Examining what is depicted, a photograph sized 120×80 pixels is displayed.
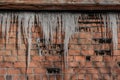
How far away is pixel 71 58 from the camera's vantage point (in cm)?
527

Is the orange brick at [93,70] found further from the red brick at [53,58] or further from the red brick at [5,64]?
the red brick at [5,64]

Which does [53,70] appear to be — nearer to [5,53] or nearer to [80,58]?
[80,58]

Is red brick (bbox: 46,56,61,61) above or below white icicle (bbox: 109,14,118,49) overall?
below

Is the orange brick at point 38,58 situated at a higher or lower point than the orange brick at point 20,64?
higher

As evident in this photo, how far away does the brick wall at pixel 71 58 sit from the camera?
5199 mm

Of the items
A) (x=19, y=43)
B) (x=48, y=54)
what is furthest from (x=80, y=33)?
(x=19, y=43)

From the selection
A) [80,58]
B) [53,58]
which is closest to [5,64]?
[53,58]

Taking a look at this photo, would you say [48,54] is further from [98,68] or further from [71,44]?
[98,68]

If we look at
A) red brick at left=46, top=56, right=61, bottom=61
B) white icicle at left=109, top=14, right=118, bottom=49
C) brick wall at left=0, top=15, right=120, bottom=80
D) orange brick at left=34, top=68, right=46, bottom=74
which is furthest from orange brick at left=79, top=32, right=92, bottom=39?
orange brick at left=34, top=68, right=46, bottom=74

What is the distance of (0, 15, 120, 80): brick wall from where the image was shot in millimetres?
5199

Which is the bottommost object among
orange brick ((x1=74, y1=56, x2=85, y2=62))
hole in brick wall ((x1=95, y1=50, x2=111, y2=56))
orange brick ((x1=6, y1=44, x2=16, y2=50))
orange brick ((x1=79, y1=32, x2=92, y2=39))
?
orange brick ((x1=74, y1=56, x2=85, y2=62))

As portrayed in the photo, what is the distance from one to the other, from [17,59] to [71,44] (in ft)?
2.84

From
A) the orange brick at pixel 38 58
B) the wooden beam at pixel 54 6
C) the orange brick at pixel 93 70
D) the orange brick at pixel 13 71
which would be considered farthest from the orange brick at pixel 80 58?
the orange brick at pixel 13 71

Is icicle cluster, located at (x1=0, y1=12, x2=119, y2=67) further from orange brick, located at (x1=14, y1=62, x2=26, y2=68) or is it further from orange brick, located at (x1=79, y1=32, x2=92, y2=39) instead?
orange brick, located at (x1=14, y1=62, x2=26, y2=68)
